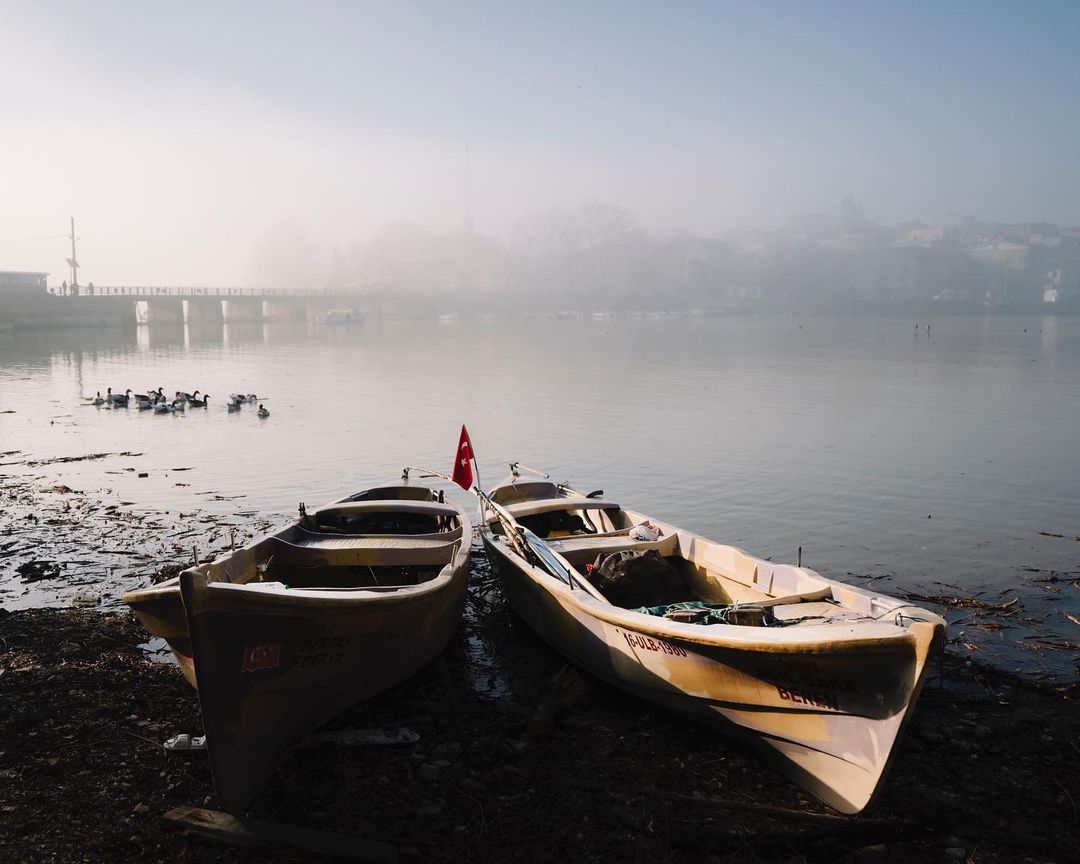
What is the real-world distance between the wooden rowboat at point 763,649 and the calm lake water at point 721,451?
11.4 ft

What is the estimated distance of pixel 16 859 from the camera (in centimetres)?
657

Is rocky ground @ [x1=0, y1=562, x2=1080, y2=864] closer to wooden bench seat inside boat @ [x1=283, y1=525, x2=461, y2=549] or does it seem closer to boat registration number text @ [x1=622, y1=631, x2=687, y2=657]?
boat registration number text @ [x1=622, y1=631, x2=687, y2=657]

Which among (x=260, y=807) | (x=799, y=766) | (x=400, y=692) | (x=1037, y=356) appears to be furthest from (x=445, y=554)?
(x=1037, y=356)

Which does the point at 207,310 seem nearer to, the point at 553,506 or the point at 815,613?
the point at 553,506

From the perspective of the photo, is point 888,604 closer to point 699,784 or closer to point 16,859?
point 699,784

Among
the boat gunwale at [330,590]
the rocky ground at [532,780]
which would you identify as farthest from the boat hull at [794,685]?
the boat gunwale at [330,590]

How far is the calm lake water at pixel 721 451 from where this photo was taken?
15.6 m

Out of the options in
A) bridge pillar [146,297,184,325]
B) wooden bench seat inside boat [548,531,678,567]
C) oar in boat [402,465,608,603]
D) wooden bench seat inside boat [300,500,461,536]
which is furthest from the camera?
bridge pillar [146,297,184,325]

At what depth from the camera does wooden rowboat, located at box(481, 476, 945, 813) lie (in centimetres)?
692

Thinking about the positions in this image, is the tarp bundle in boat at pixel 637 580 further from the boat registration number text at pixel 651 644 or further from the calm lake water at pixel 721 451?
the calm lake water at pixel 721 451

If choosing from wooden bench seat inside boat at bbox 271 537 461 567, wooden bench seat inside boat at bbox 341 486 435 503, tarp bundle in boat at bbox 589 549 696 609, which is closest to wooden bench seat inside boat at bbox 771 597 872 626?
tarp bundle in boat at bbox 589 549 696 609

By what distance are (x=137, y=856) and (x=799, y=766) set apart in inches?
215

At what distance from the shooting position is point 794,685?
7484 mm

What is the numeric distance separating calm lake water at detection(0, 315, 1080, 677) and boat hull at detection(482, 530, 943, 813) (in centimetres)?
434
